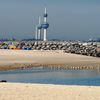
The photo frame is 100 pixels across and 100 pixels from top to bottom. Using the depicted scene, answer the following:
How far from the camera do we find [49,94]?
592 inches

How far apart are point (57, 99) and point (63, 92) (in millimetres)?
1694

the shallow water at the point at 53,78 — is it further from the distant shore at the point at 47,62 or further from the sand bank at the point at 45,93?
the distant shore at the point at 47,62

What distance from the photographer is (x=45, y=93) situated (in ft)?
50.1

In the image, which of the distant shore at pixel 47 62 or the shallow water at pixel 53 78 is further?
the distant shore at pixel 47 62

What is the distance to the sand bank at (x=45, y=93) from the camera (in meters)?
14.2

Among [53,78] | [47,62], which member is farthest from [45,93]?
[47,62]

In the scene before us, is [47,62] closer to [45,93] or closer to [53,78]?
[53,78]

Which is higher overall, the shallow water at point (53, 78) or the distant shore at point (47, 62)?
the distant shore at point (47, 62)

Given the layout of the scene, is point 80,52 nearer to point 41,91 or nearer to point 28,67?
point 28,67

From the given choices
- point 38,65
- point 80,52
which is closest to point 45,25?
point 80,52

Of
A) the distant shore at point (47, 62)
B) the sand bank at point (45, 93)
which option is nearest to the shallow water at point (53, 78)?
the sand bank at point (45, 93)

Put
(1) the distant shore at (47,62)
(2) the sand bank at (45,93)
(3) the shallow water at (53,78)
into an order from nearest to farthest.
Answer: (2) the sand bank at (45,93)
(3) the shallow water at (53,78)
(1) the distant shore at (47,62)

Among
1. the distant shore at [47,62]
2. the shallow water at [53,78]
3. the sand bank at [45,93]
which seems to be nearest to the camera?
the sand bank at [45,93]

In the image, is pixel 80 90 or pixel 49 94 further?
pixel 80 90
